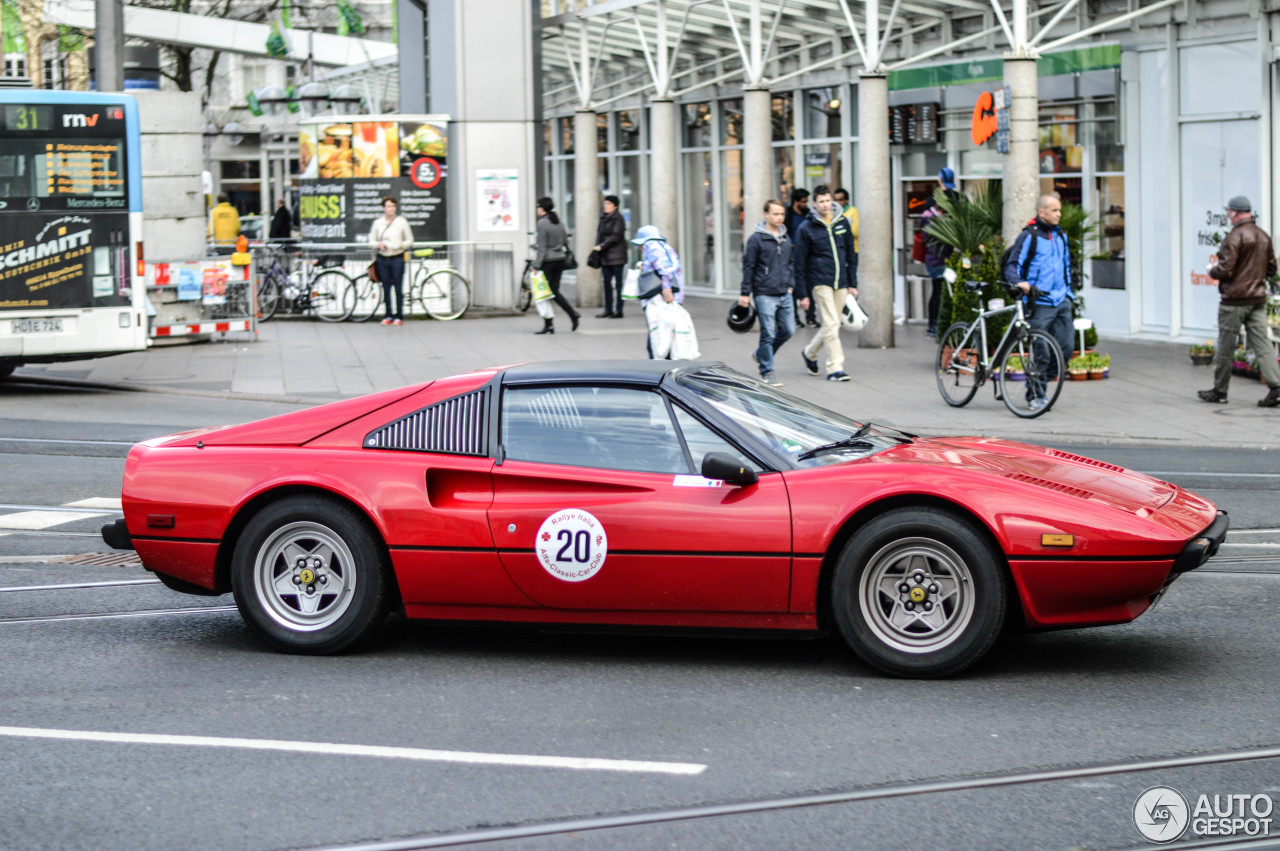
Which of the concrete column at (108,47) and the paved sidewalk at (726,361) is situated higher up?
the concrete column at (108,47)

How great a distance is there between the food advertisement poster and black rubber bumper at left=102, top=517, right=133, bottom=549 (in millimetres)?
19438

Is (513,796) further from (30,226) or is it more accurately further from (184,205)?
(184,205)

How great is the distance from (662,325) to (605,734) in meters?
8.52

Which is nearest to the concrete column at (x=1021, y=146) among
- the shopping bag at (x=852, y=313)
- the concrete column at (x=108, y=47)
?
the shopping bag at (x=852, y=313)

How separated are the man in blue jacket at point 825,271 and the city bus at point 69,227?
6.85 m

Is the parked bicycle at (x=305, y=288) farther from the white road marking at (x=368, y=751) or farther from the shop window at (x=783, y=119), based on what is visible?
the white road marking at (x=368, y=751)

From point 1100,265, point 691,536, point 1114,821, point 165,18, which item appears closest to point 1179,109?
point 1100,265

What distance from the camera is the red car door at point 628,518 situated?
5.93 metres

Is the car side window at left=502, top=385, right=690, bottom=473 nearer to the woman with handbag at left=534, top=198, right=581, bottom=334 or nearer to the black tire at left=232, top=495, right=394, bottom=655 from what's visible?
the black tire at left=232, top=495, right=394, bottom=655

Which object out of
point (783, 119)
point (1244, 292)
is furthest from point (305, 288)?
point (1244, 292)

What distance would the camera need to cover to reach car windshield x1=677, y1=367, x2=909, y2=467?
6.25 meters

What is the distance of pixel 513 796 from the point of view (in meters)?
4.77

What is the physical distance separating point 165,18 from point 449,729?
99.4 feet

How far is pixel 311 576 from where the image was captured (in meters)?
6.38
